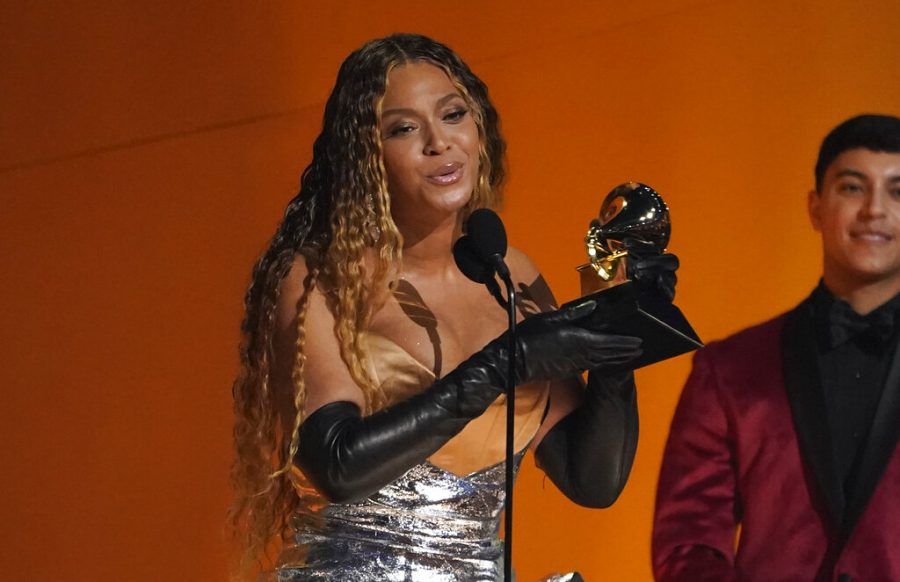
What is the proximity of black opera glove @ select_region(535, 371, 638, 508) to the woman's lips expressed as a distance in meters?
0.41

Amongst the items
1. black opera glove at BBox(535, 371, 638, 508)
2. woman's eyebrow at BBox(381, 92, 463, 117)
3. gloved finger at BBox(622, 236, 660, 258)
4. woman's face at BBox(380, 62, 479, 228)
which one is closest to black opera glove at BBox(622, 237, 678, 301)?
gloved finger at BBox(622, 236, 660, 258)

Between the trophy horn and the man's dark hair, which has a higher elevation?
the man's dark hair

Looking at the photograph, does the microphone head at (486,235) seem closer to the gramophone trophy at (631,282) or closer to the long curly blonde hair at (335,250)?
the gramophone trophy at (631,282)

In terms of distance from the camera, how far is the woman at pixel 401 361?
243cm

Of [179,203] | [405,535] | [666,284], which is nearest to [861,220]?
[666,284]

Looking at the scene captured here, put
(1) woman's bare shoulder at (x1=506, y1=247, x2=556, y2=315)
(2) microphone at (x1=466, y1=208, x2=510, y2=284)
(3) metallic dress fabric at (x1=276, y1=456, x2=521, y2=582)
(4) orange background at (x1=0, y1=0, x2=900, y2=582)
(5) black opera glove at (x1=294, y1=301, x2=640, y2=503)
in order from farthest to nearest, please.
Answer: (4) orange background at (x1=0, y1=0, x2=900, y2=582)
(1) woman's bare shoulder at (x1=506, y1=247, x2=556, y2=315)
(3) metallic dress fabric at (x1=276, y1=456, x2=521, y2=582)
(5) black opera glove at (x1=294, y1=301, x2=640, y2=503)
(2) microphone at (x1=466, y1=208, x2=510, y2=284)

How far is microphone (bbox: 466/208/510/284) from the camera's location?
2250 mm

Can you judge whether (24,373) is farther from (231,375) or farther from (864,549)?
(864,549)

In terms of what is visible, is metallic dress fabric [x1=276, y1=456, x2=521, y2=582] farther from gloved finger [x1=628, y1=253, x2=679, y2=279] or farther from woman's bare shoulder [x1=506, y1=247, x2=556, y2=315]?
gloved finger [x1=628, y1=253, x2=679, y2=279]

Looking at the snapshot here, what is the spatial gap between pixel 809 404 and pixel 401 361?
71 cm

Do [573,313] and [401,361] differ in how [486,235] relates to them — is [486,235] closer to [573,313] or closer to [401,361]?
[573,313]

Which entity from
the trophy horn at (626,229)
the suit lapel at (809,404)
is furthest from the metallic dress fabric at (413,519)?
the suit lapel at (809,404)

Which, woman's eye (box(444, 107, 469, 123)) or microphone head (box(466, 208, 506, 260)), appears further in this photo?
woman's eye (box(444, 107, 469, 123))

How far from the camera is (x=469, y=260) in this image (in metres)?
2.29
